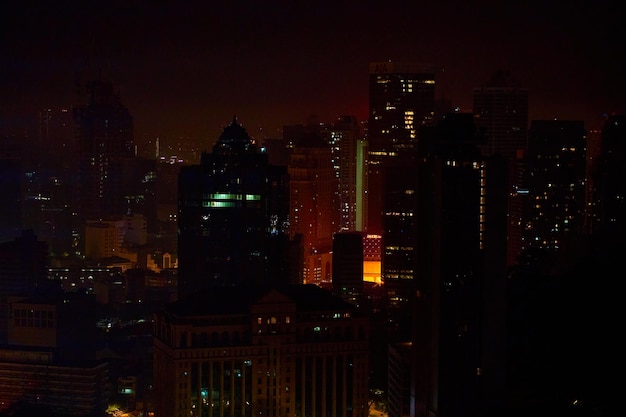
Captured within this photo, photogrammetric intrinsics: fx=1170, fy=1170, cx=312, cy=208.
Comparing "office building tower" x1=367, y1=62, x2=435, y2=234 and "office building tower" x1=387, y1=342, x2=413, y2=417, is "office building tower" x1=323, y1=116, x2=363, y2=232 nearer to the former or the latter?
"office building tower" x1=367, y1=62, x2=435, y2=234

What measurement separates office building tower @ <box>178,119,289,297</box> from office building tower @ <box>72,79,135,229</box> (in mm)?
3928

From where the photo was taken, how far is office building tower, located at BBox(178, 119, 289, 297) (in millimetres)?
10422

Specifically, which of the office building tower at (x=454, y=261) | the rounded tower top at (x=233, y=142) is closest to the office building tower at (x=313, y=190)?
the rounded tower top at (x=233, y=142)

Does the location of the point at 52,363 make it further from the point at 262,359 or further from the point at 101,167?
the point at 101,167

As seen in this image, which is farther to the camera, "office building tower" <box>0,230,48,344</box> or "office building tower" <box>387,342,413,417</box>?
"office building tower" <box>0,230,48,344</box>

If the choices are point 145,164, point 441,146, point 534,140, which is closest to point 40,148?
point 145,164

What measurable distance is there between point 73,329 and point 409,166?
4.15 m

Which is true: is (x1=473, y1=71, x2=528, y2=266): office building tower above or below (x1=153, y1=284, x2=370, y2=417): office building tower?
above

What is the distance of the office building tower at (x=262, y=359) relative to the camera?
7.63 m

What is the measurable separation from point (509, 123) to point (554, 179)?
85 centimetres

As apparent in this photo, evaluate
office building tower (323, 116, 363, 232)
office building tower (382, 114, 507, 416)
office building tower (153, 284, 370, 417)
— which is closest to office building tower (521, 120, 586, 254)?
office building tower (323, 116, 363, 232)

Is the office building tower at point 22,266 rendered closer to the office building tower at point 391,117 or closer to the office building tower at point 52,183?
the office building tower at point 52,183

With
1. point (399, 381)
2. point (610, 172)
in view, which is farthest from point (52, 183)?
point (399, 381)

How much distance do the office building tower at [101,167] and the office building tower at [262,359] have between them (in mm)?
7041
